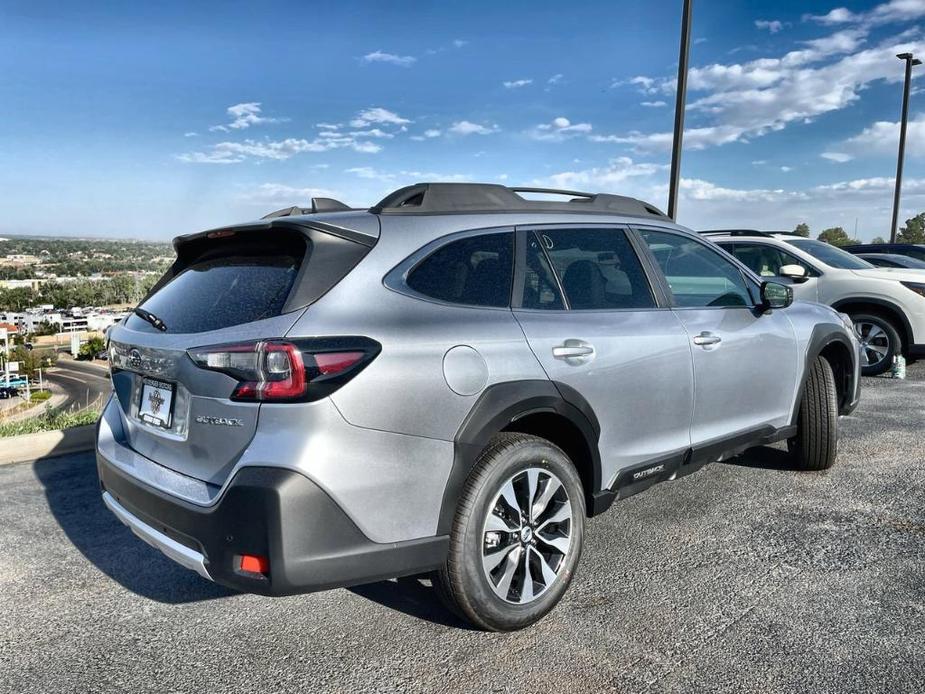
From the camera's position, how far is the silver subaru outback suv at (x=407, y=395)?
88.3 inches

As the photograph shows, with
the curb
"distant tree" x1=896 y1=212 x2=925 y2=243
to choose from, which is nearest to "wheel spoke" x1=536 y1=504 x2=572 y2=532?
the curb

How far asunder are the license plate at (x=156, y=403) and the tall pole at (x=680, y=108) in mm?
9006

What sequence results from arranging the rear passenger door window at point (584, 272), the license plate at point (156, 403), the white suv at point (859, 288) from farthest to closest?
the white suv at point (859, 288) < the rear passenger door window at point (584, 272) < the license plate at point (156, 403)

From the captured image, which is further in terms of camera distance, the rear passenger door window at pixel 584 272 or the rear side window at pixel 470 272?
the rear passenger door window at pixel 584 272

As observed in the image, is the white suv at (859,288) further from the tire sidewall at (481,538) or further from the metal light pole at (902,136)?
the metal light pole at (902,136)

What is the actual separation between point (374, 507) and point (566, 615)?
3.53 feet

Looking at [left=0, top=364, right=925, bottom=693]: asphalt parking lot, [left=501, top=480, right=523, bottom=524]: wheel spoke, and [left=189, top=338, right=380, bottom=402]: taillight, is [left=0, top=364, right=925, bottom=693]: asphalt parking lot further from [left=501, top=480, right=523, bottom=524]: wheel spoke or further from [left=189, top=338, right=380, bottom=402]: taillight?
[left=189, top=338, right=380, bottom=402]: taillight

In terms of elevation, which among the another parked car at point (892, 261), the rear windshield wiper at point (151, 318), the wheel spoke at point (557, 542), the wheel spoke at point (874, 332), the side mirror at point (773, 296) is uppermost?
the another parked car at point (892, 261)

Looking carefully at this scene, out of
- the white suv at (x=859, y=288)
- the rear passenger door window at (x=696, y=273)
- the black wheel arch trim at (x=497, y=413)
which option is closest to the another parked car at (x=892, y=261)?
the white suv at (x=859, y=288)

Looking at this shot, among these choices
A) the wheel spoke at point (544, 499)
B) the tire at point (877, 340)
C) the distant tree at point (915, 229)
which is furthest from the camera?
the distant tree at point (915, 229)

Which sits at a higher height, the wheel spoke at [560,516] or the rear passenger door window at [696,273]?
the rear passenger door window at [696,273]

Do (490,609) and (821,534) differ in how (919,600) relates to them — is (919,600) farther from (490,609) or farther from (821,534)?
(490,609)

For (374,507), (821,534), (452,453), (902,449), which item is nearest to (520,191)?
(452,453)

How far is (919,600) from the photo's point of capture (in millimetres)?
2934
